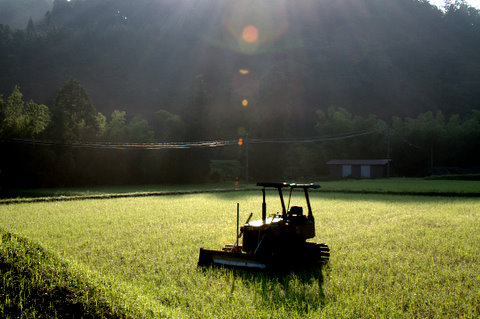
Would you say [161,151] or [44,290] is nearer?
[44,290]

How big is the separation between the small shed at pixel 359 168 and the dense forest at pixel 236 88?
331 cm

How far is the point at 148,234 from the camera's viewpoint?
8078mm

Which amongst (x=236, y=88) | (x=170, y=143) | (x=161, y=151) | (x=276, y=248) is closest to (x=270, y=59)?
(x=236, y=88)

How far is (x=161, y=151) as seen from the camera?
34.1 metres

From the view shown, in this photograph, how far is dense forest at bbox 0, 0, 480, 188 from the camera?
31.7 m

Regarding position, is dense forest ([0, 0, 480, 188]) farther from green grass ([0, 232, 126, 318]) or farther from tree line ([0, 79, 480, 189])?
green grass ([0, 232, 126, 318])

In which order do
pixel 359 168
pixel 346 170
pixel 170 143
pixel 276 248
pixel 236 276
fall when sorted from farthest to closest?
pixel 346 170
pixel 359 168
pixel 170 143
pixel 276 248
pixel 236 276

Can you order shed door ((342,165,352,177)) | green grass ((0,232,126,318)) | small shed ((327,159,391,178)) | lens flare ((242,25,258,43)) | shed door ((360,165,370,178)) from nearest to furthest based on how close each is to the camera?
green grass ((0,232,126,318))
small shed ((327,159,391,178))
shed door ((360,165,370,178))
shed door ((342,165,352,177))
lens flare ((242,25,258,43))

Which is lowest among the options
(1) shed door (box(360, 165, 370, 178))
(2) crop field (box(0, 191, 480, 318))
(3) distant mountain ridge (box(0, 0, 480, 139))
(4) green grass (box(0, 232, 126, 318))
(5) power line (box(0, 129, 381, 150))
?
(2) crop field (box(0, 191, 480, 318))

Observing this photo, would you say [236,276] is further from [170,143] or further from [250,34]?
[250,34]

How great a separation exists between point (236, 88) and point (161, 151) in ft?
88.5

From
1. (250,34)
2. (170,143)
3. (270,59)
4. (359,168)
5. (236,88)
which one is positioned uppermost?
(250,34)

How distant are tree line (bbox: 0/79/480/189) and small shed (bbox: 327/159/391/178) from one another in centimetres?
323

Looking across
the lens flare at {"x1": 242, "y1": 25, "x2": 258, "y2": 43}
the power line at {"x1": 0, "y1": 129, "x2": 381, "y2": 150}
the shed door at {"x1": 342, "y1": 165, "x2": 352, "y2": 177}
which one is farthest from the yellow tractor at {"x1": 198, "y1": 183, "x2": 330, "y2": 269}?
the lens flare at {"x1": 242, "y1": 25, "x2": 258, "y2": 43}
